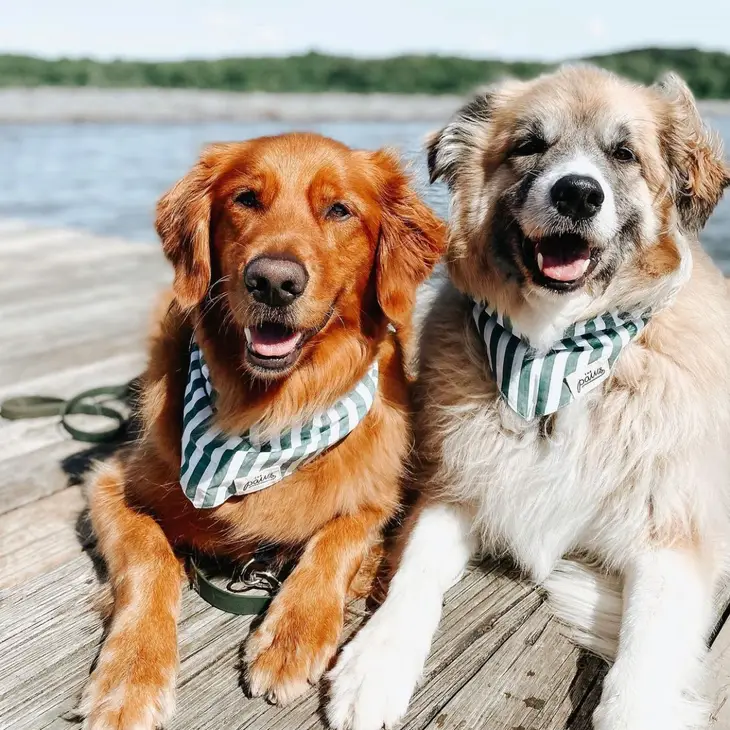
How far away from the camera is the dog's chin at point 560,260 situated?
2494mm

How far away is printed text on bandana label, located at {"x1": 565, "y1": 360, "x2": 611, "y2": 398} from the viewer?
252cm

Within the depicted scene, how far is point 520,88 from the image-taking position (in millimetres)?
2889

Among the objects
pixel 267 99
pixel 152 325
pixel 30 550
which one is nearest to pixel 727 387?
pixel 152 325

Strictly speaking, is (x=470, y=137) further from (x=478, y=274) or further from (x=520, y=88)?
(x=478, y=274)

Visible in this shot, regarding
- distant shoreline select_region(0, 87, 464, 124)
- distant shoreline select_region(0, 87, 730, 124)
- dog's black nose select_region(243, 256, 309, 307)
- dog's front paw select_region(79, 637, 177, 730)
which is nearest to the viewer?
dog's front paw select_region(79, 637, 177, 730)

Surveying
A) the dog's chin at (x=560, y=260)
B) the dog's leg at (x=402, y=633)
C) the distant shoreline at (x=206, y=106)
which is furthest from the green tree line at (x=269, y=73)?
the dog's leg at (x=402, y=633)

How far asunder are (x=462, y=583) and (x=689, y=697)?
80cm

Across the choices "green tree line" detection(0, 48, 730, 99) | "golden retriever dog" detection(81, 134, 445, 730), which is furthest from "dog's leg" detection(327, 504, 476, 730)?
"green tree line" detection(0, 48, 730, 99)

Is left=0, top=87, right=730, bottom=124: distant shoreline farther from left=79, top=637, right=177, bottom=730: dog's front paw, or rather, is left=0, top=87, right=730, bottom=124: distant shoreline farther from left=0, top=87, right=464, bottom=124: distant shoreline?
left=79, top=637, right=177, bottom=730: dog's front paw

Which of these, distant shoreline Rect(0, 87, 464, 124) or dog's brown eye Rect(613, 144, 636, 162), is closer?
dog's brown eye Rect(613, 144, 636, 162)

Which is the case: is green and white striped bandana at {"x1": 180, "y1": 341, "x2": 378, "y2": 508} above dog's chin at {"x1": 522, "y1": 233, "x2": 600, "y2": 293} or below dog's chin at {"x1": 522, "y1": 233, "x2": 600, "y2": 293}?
below

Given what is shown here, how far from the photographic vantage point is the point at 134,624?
7.03 ft

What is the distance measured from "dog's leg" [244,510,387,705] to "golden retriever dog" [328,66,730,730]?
5.7 inches

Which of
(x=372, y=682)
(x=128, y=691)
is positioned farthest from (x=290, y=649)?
(x=128, y=691)
